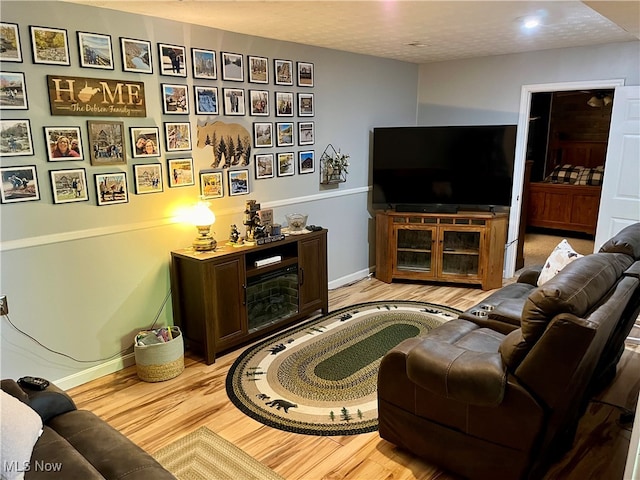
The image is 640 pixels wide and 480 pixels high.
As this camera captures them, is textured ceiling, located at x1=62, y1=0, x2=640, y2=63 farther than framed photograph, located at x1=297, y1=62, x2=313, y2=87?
No

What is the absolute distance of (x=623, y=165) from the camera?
14.1 feet

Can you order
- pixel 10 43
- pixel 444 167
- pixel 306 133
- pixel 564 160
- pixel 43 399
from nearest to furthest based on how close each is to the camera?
1. pixel 43 399
2. pixel 10 43
3. pixel 306 133
4. pixel 444 167
5. pixel 564 160

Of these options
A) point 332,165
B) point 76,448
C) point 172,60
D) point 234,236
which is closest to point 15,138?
point 172,60

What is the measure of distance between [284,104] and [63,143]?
1934 millimetres

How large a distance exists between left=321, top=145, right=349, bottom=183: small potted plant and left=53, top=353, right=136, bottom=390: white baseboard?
2.44 m

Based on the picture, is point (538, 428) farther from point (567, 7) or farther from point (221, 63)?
point (221, 63)

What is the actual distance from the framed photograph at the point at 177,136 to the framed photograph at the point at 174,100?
9 centimetres

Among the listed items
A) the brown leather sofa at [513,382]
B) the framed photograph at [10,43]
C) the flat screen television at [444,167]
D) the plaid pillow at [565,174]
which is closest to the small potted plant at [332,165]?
the flat screen television at [444,167]

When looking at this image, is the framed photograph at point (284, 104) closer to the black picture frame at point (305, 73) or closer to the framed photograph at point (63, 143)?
the black picture frame at point (305, 73)

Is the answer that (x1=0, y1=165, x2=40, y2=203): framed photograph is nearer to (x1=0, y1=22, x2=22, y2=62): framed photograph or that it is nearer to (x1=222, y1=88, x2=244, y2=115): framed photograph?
(x1=0, y1=22, x2=22, y2=62): framed photograph

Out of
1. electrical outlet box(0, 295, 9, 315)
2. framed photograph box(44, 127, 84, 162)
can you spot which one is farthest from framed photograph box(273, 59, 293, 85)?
electrical outlet box(0, 295, 9, 315)

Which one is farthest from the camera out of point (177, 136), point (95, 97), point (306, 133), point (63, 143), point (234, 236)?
point (306, 133)

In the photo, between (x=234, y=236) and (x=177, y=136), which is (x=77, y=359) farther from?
(x=177, y=136)

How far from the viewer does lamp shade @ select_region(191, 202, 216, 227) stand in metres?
3.48
